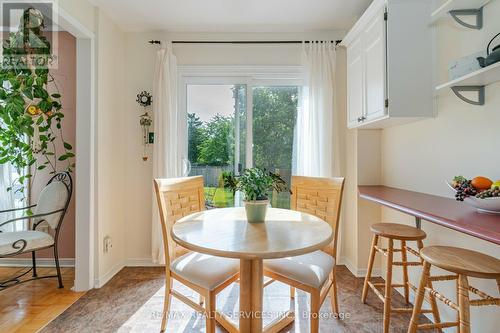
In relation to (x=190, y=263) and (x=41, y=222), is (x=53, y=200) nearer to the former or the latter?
(x=41, y=222)

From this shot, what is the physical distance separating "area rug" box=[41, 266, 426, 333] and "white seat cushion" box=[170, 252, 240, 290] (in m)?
0.52

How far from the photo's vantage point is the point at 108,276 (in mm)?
2531

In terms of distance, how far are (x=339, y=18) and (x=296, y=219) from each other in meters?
2.19

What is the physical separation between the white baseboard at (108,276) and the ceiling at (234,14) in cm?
259

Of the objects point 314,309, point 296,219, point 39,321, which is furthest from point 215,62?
point 39,321

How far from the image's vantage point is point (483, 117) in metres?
1.46

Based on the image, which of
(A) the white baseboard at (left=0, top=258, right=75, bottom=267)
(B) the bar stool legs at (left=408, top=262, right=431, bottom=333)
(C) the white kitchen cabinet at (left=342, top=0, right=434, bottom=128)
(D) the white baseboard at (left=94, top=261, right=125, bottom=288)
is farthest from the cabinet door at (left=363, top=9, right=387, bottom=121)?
(A) the white baseboard at (left=0, top=258, right=75, bottom=267)

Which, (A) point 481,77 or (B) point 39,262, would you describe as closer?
(A) point 481,77

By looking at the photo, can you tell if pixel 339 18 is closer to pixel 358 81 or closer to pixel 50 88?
pixel 358 81

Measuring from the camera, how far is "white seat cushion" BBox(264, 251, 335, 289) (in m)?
1.49

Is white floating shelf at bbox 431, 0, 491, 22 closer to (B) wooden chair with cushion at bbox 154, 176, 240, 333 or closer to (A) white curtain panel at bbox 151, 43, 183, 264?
(B) wooden chair with cushion at bbox 154, 176, 240, 333

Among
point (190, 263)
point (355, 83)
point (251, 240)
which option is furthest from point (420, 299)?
point (355, 83)

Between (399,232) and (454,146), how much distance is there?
2.20ft

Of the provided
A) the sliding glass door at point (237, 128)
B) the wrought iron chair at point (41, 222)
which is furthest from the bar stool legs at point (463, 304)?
the wrought iron chair at point (41, 222)
